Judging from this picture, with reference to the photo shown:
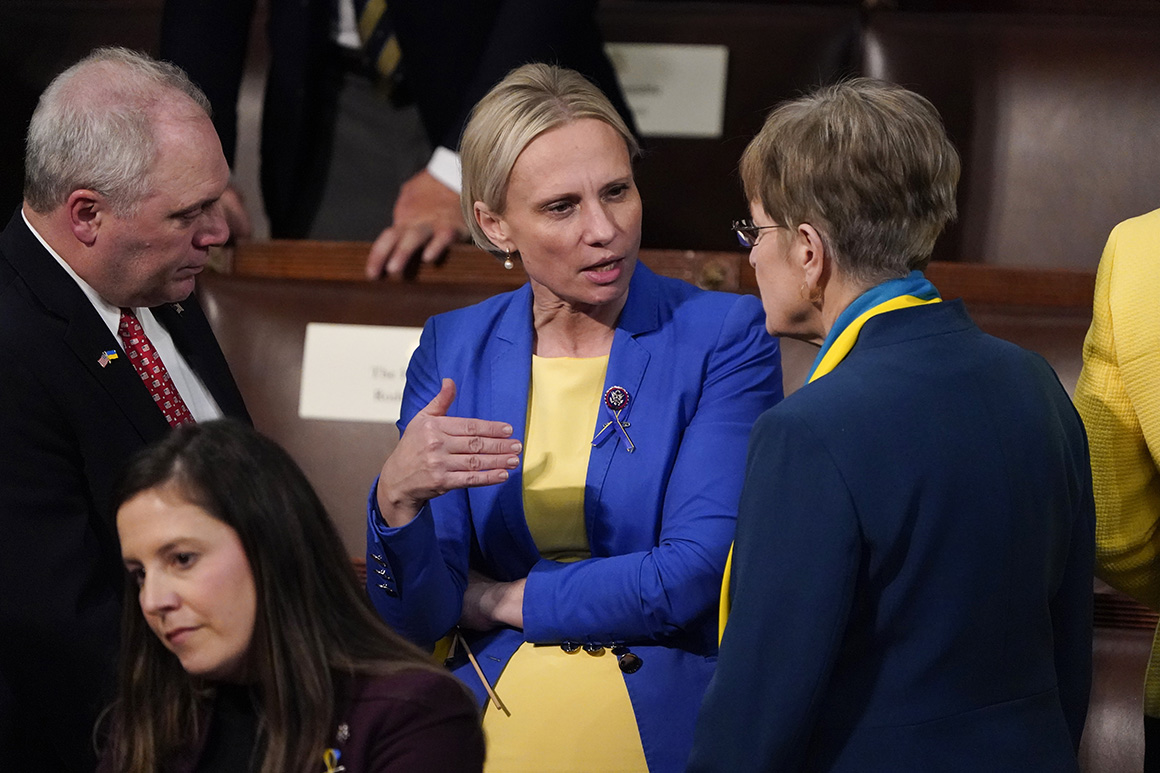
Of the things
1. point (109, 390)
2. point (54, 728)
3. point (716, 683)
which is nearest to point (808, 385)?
point (716, 683)

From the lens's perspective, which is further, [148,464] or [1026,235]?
[1026,235]

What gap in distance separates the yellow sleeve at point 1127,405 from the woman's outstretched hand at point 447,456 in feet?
2.55

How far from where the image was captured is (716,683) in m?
1.34

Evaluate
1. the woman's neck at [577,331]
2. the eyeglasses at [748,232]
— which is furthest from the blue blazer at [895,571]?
Result: the woman's neck at [577,331]

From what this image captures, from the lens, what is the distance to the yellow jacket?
160 centimetres

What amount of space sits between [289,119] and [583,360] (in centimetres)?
147

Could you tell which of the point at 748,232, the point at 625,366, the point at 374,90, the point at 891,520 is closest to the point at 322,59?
the point at 374,90

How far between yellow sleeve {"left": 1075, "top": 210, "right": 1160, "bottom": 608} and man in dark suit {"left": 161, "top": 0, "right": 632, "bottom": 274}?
56.7 inches

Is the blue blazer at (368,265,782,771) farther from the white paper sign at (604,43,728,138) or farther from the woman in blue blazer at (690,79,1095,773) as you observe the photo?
the white paper sign at (604,43,728,138)

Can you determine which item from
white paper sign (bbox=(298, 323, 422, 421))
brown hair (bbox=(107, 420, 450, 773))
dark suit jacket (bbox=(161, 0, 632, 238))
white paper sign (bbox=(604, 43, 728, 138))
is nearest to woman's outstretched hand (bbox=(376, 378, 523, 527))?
brown hair (bbox=(107, 420, 450, 773))

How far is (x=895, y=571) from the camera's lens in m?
1.31

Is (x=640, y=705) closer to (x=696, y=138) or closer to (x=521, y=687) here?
(x=521, y=687)

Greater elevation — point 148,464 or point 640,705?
point 148,464

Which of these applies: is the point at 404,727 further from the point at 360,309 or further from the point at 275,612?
the point at 360,309
